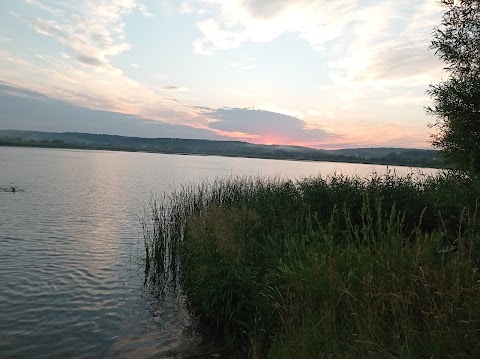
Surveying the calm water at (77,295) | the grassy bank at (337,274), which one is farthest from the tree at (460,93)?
the calm water at (77,295)

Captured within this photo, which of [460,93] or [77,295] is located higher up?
[460,93]

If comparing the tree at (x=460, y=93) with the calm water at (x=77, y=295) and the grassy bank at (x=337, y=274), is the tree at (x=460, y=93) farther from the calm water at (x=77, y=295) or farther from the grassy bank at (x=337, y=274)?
the calm water at (x=77, y=295)

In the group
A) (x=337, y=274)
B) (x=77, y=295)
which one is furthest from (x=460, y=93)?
(x=77, y=295)

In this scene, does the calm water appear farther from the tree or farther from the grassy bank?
the tree

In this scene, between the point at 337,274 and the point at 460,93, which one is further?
the point at 460,93

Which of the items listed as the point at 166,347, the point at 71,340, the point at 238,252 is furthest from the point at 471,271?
the point at 71,340

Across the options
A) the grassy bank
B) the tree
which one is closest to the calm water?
the grassy bank

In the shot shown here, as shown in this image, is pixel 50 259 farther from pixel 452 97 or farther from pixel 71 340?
pixel 452 97

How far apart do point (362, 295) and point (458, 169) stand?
19.2 feet

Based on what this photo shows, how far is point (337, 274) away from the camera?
475 cm

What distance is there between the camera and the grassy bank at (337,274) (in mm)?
3812

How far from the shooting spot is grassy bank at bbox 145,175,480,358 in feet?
12.5

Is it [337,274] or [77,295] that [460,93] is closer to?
[337,274]

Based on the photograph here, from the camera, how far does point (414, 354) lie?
351cm
